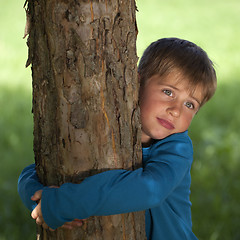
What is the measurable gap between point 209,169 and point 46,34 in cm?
313

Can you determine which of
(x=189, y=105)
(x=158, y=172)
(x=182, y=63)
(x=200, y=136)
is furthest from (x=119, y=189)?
(x=200, y=136)

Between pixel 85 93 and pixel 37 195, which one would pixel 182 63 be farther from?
pixel 37 195

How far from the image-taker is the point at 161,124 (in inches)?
69.6

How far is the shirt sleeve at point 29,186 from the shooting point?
1.58m

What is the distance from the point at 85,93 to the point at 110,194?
39cm

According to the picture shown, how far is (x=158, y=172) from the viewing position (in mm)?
1476

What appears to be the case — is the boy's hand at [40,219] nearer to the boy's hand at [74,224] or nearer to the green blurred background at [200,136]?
the boy's hand at [74,224]

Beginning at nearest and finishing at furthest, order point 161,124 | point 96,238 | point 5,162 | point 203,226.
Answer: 1. point 96,238
2. point 161,124
3. point 203,226
4. point 5,162

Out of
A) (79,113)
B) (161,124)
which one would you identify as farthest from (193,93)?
(79,113)

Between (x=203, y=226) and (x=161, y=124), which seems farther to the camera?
(x=203, y=226)

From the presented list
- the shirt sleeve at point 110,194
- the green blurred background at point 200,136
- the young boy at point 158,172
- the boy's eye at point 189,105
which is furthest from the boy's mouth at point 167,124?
the green blurred background at point 200,136

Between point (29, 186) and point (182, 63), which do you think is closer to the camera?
point (29, 186)

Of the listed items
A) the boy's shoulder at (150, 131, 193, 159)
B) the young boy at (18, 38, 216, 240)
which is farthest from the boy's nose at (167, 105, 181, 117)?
the boy's shoulder at (150, 131, 193, 159)

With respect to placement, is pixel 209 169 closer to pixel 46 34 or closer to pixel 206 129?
pixel 206 129
